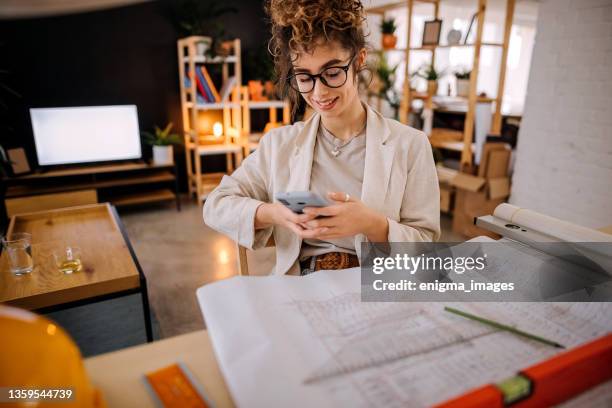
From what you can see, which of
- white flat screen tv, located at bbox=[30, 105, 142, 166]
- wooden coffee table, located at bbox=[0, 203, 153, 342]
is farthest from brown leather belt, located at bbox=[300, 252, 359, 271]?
white flat screen tv, located at bbox=[30, 105, 142, 166]

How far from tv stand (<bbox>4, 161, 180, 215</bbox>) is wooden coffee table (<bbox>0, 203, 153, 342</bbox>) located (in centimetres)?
133

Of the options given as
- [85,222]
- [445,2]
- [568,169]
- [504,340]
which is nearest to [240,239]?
[504,340]

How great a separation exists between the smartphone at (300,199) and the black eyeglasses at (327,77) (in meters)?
0.38

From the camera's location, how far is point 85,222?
7.66 ft

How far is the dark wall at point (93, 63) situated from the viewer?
3.62m

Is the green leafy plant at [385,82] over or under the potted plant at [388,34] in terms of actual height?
under

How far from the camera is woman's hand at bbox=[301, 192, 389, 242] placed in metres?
0.88

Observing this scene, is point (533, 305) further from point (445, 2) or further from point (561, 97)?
point (445, 2)

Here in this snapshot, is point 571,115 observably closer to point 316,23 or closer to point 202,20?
point 316,23

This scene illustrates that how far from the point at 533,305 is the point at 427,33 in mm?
3581

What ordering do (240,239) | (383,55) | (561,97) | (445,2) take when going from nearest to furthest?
(240,239)
(561,97)
(383,55)
(445,2)

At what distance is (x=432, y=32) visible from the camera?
147 inches

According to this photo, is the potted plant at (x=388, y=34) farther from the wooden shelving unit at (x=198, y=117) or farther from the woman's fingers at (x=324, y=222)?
the woman's fingers at (x=324, y=222)

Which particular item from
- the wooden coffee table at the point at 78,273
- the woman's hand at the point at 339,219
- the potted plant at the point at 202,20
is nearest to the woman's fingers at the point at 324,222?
the woman's hand at the point at 339,219
